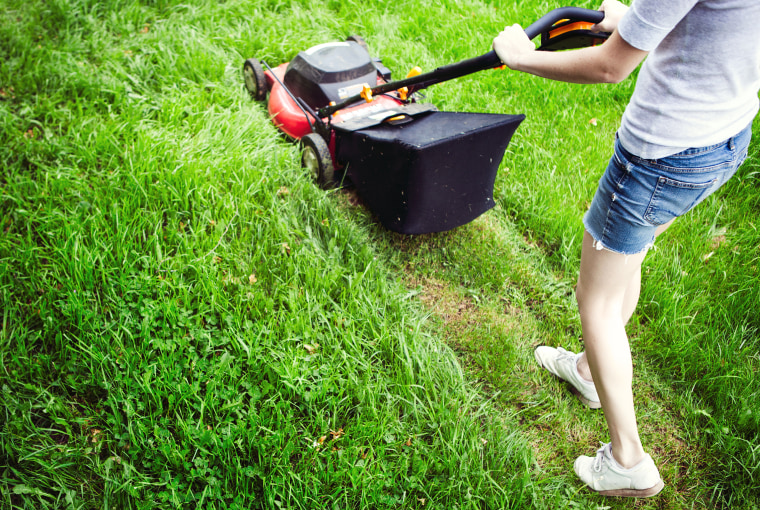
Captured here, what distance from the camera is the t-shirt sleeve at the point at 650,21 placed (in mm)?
1000

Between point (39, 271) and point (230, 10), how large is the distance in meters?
2.55

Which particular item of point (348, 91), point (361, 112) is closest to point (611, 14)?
point (361, 112)

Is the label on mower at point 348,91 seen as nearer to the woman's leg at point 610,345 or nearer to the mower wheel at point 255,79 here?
the mower wheel at point 255,79

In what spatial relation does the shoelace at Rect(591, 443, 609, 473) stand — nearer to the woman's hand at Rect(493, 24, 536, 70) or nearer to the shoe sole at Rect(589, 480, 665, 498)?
the shoe sole at Rect(589, 480, 665, 498)

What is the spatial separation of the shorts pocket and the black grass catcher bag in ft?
2.80

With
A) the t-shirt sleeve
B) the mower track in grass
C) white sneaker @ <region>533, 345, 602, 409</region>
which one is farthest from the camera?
white sneaker @ <region>533, 345, 602, 409</region>

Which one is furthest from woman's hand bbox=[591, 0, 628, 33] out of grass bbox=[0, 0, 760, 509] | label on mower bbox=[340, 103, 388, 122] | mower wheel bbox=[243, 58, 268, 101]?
mower wheel bbox=[243, 58, 268, 101]

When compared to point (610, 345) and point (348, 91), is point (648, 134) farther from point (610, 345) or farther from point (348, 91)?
point (348, 91)

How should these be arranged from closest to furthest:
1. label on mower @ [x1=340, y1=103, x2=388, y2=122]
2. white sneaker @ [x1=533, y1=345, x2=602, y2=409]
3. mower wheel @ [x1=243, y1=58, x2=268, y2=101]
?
white sneaker @ [x1=533, y1=345, x2=602, y2=409]
label on mower @ [x1=340, y1=103, x2=388, y2=122]
mower wheel @ [x1=243, y1=58, x2=268, y2=101]

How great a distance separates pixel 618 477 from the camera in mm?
1650

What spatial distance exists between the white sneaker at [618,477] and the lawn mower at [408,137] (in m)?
1.06

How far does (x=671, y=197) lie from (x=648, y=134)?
0.17 m

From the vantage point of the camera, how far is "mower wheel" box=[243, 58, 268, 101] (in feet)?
10.5

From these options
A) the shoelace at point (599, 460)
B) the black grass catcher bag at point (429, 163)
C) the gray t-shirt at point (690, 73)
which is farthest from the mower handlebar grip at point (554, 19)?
the shoelace at point (599, 460)
